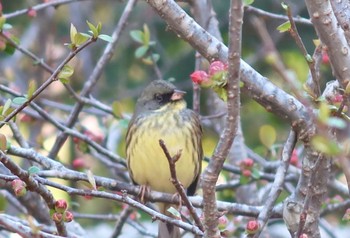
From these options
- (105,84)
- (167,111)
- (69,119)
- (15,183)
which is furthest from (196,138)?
(105,84)

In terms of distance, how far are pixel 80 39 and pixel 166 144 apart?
1.43 m

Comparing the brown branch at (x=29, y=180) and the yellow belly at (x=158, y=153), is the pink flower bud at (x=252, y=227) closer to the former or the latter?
the brown branch at (x=29, y=180)

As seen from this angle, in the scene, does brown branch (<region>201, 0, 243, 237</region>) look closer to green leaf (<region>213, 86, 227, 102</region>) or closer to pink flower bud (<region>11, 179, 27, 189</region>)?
green leaf (<region>213, 86, 227, 102</region>)

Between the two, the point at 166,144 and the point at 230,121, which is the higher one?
the point at 166,144

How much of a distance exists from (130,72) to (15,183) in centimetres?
391

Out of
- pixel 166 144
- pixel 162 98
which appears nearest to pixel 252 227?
pixel 166 144

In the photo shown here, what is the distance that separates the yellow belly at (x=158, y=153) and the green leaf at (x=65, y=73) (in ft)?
4.51

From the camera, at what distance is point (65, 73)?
2.97 m

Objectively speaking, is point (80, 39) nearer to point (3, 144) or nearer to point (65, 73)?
point (65, 73)

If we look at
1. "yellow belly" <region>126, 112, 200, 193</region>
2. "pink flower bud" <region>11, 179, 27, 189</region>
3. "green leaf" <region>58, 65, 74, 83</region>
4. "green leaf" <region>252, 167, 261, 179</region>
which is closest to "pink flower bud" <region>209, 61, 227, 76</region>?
"green leaf" <region>58, 65, 74, 83</region>

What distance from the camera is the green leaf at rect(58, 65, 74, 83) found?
Answer: 2.96 meters

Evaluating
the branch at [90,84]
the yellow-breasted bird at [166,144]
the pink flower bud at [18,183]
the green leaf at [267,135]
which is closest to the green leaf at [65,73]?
the pink flower bud at [18,183]

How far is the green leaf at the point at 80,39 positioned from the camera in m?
2.92

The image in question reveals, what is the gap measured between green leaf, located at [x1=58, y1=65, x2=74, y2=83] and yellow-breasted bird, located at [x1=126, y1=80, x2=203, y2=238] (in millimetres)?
1341
